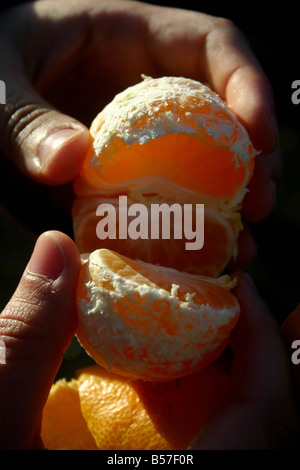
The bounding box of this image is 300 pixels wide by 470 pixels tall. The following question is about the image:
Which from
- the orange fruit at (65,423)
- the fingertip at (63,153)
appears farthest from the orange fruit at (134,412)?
the fingertip at (63,153)

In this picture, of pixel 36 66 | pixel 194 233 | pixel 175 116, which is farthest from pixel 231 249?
pixel 36 66

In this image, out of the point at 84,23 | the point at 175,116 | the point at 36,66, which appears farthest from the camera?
the point at 84,23

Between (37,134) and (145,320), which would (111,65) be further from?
(145,320)

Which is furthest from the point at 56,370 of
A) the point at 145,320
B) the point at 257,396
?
the point at 257,396

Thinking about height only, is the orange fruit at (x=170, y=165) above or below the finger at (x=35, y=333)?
above

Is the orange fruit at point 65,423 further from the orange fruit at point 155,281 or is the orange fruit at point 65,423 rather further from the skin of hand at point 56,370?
the skin of hand at point 56,370

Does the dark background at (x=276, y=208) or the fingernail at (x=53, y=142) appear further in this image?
the dark background at (x=276, y=208)

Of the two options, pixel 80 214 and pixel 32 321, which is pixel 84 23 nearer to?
pixel 80 214

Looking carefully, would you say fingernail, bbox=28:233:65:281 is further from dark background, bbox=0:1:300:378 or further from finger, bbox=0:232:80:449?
dark background, bbox=0:1:300:378
